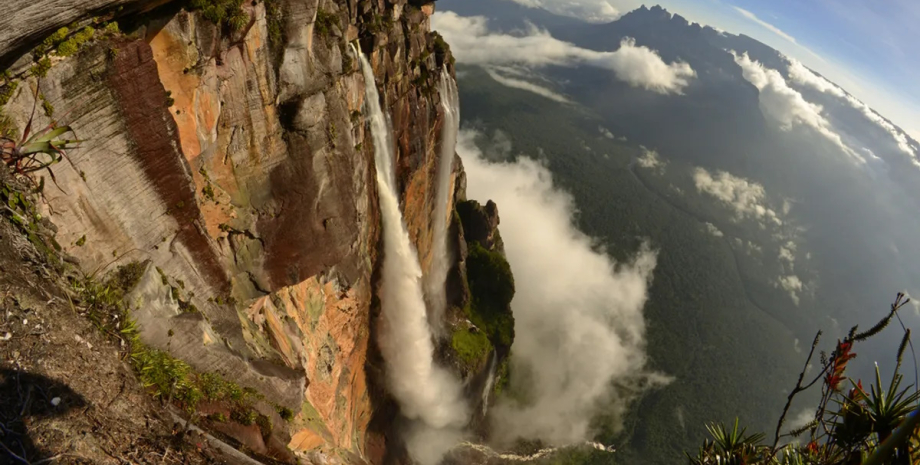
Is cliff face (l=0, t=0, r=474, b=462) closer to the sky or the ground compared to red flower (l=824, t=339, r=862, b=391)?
closer to the ground

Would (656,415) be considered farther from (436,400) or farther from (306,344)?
(306,344)

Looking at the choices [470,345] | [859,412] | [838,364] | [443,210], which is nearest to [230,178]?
[838,364]

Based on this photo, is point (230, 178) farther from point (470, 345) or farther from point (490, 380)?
point (490, 380)

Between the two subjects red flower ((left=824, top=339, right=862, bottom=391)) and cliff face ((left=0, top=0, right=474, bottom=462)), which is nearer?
red flower ((left=824, top=339, right=862, bottom=391))

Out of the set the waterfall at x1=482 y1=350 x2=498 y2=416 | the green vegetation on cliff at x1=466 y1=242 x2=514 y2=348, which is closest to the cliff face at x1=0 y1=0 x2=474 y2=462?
the waterfall at x1=482 y1=350 x2=498 y2=416

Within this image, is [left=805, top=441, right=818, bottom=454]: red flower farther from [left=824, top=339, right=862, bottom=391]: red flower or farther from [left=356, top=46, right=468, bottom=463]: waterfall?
[left=356, top=46, right=468, bottom=463]: waterfall

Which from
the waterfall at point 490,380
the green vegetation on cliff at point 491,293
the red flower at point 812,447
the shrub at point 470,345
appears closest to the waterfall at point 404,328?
the shrub at point 470,345
